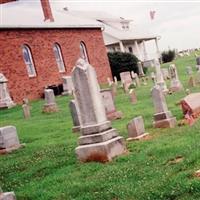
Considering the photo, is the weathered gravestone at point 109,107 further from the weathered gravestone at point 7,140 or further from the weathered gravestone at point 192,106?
the weathered gravestone at point 7,140

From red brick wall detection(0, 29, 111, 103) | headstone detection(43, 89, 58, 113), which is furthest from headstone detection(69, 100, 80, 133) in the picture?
red brick wall detection(0, 29, 111, 103)

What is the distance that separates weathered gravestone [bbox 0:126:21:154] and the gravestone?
345cm

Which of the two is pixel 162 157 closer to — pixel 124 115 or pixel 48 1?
pixel 124 115

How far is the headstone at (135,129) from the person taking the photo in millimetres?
11891

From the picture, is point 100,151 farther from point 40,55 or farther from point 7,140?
point 40,55

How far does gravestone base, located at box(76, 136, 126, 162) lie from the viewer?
9945 millimetres

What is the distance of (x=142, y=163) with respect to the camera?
29.5 ft

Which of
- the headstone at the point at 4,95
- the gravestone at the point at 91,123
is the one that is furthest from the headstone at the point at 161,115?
the headstone at the point at 4,95

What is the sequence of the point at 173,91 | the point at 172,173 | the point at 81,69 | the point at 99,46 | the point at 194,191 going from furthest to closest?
the point at 99,46 → the point at 173,91 → the point at 81,69 → the point at 172,173 → the point at 194,191

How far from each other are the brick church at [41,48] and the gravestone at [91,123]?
1691cm

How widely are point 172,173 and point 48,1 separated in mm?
32226

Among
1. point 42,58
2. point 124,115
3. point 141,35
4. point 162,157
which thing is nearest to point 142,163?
point 162,157

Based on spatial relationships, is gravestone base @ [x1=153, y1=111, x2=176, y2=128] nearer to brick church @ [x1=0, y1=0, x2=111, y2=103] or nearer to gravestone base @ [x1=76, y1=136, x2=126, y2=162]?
gravestone base @ [x1=76, y1=136, x2=126, y2=162]

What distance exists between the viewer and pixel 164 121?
1314 cm
